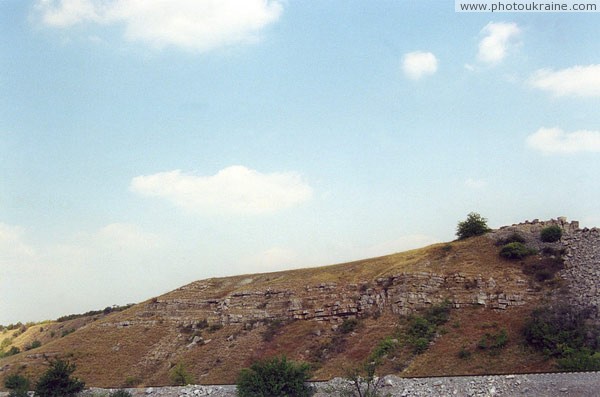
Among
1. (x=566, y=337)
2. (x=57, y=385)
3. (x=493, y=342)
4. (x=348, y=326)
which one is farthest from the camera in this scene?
(x=348, y=326)

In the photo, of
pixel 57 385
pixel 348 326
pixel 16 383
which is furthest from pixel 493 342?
pixel 16 383

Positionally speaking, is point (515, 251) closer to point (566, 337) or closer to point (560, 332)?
point (560, 332)

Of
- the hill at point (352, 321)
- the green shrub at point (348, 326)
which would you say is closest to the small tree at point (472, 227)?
the hill at point (352, 321)

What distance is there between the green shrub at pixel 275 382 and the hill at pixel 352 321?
685 cm

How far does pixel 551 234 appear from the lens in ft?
170

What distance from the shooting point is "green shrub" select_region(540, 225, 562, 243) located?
51531 mm

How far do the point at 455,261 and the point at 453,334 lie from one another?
38.9ft

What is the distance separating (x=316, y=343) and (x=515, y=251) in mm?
19796

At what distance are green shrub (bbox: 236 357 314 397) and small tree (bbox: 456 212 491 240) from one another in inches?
1194

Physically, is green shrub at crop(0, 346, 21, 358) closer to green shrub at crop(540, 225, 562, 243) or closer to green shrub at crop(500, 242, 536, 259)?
green shrub at crop(500, 242, 536, 259)

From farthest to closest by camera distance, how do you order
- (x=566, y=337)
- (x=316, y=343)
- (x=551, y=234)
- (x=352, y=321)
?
(x=551, y=234) < (x=352, y=321) < (x=316, y=343) < (x=566, y=337)

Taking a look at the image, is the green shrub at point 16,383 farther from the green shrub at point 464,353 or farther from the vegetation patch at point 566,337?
the vegetation patch at point 566,337

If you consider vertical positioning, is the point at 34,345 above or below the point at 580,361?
above

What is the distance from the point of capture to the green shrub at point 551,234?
51531 mm
